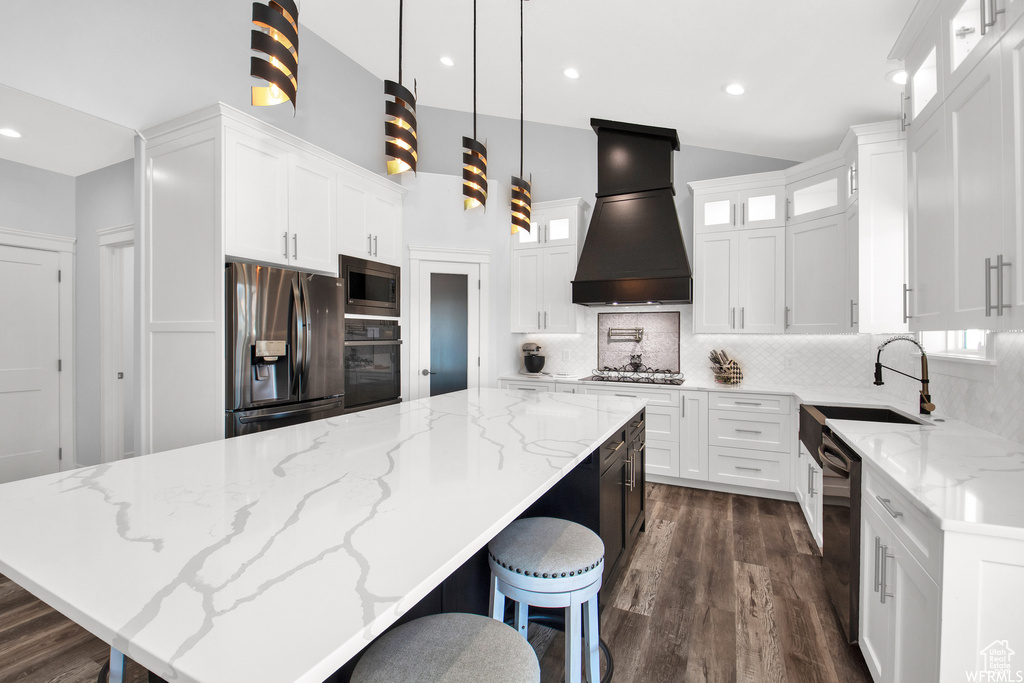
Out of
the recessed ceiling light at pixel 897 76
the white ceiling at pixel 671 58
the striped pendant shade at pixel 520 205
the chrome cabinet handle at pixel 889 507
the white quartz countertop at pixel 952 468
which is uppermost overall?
the white ceiling at pixel 671 58

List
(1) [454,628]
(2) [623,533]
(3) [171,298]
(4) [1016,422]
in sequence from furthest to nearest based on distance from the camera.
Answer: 1. (3) [171,298]
2. (2) [623,533]
3. (4) [1016,422]
4. (1) [454,628]

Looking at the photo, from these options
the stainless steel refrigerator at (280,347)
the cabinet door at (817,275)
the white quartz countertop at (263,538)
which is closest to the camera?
the white quartz countertop at (263,538)

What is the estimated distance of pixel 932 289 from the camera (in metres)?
1.91

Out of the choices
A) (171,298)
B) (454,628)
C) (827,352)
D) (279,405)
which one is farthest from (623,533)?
(171,298)

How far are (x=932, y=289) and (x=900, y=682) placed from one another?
1.47m

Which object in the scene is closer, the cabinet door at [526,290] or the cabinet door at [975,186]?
the cabinet door at [975,186]

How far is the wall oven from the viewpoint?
3.69 meters

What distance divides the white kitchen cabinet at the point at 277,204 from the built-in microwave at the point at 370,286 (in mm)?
165

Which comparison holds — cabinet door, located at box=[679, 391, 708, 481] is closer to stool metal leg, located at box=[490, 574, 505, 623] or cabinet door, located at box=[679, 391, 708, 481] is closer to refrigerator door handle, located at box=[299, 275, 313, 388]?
stool metal leg, located at box=[490, 574, 505, 623]

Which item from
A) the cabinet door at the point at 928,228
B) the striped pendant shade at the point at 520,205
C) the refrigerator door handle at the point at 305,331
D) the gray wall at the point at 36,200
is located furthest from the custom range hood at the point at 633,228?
the gray wall at the point at 36,200

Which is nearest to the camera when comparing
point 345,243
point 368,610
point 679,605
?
point 368,610

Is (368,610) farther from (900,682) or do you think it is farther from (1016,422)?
(1016,422)

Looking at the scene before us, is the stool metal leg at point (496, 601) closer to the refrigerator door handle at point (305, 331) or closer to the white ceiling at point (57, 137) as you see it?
the refrigerator door handle at point (305, 331)

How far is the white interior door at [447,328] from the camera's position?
450 centimetres
